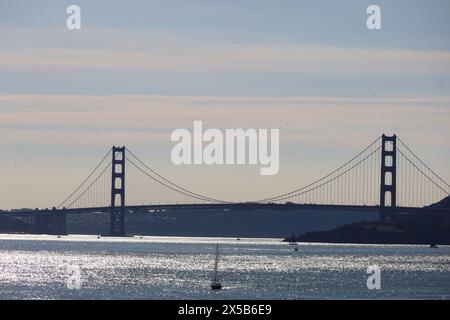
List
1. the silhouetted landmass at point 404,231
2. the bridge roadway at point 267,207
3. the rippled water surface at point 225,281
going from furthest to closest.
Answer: the silhouetted landmass at point 404,231
the bridge roadway at point 267,207
the rippled water surface at point 225,281

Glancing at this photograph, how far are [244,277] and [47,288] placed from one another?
59.8 feet

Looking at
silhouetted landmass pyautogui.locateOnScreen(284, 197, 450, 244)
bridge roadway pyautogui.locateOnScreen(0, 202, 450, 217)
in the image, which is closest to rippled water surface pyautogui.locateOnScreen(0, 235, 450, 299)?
bridge roadway pyautogui.locateOnScreen(0, 202, 450, 217)

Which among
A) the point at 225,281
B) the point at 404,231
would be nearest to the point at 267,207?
the point at 404,231

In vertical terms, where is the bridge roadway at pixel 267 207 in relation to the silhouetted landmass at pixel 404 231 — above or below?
above

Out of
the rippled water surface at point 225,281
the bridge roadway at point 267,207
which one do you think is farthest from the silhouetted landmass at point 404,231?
the rippled water surface at point 225,281

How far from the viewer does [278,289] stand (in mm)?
69438

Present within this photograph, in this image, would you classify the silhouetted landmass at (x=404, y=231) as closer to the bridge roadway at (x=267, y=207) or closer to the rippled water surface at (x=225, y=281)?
the bridge roadway at (x=267, y=207)

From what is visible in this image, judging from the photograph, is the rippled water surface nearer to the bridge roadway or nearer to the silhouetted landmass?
the bridge roadway

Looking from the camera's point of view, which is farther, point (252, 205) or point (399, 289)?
point (252, 205)

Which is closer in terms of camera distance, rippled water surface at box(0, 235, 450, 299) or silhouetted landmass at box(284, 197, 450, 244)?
rippled water surface at box(0, 235, 450, 299)

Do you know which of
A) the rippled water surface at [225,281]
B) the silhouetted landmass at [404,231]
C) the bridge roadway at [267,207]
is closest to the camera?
the rippled water surface at [225,281]
